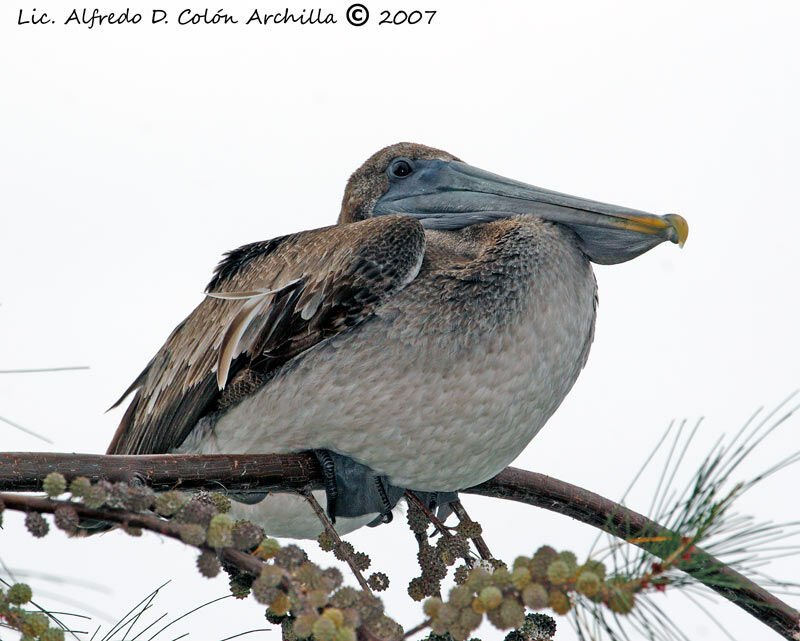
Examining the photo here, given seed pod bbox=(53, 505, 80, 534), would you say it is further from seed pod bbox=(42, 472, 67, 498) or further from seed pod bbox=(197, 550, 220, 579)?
seed pod bbox=(197, 550, 220, 579)

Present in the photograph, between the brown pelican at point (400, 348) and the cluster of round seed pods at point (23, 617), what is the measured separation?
1271 millimetres

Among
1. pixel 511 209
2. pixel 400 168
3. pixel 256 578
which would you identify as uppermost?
pixel 400 168

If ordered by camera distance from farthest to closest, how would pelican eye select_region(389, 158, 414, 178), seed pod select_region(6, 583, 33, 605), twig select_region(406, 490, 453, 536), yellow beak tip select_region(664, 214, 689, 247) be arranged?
1. pelican eye select_region(389, 158, 414, 178)
2. yellow beak tip select_region(664, 214, 689, 247)
3. twig select_region(406, 490, 453, 536)
4. seed pod select_region(6, 583, 33, 605)

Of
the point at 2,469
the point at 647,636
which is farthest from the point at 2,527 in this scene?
the point at 647,636

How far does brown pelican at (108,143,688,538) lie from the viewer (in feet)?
9.89

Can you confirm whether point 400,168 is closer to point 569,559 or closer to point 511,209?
point 511,209

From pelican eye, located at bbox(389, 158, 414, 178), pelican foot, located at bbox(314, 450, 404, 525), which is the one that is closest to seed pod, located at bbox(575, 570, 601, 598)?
pelican foot, located at bbox(314, 450, 404, 525)

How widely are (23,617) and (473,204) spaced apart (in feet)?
7.39

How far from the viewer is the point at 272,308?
10.8 ft

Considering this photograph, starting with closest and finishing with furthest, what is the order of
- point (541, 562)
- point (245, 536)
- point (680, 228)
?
1. point (541, 562)
2. point (245, 536)
3. point (680, 228)

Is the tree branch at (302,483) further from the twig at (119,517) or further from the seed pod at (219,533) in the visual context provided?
the seed pod at (219,533)

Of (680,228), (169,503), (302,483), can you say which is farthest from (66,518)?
(680,228)

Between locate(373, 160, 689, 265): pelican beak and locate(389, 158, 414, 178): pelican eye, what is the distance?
15mm

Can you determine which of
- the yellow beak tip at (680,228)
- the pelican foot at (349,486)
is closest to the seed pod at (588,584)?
the pelican foot at (349,486)
